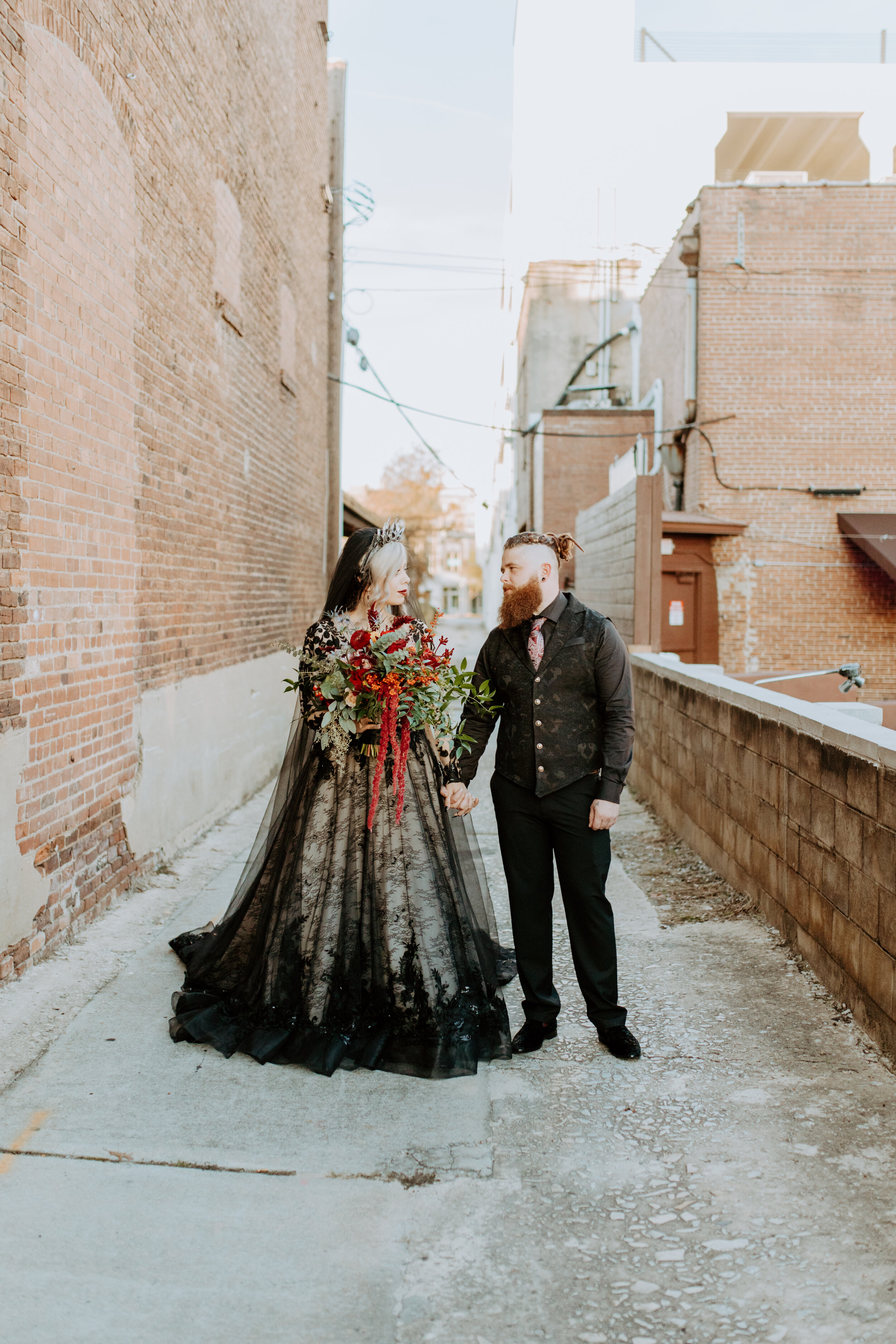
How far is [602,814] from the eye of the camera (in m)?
4.01

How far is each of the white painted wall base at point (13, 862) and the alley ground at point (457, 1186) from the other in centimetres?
27

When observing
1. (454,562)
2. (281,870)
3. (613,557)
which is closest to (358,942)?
(281,870)

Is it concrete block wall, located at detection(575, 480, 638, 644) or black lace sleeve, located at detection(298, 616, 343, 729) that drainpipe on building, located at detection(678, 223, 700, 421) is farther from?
black lace sleeve, located at detection(298, 616, 343, 729)

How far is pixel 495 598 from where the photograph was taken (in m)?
44.6

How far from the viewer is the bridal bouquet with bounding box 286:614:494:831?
13.8ft

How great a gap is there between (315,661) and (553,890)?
1.30m

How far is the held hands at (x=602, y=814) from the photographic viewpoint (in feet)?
13.1

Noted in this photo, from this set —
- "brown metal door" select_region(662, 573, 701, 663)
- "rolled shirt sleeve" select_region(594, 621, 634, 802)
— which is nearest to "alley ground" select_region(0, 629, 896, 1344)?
"rolled shirt sleeve" select_region(594, 621, 634, 802)

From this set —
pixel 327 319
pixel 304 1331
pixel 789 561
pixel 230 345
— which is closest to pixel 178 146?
pixel 230 345

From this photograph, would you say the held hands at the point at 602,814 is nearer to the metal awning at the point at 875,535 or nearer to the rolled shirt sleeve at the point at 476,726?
the rolled shirt sleeve at the point at 476,726

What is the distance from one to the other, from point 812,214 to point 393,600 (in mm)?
14694

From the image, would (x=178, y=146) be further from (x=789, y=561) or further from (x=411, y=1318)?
(x=789, y=561)

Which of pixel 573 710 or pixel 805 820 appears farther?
pixel 805 820

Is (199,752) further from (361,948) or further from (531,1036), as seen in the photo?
Result: (531,1036)
